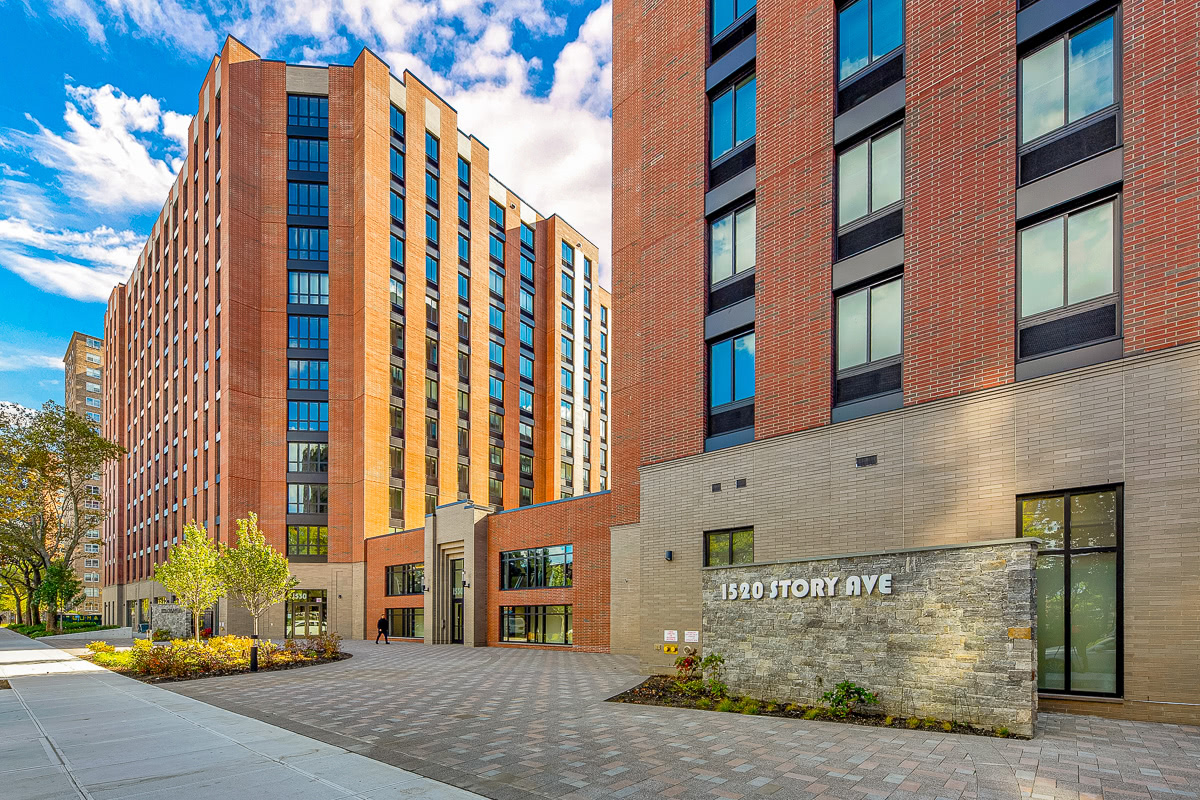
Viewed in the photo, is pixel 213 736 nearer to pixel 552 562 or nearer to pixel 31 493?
pixel 552 562

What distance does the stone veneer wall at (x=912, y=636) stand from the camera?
408 inches

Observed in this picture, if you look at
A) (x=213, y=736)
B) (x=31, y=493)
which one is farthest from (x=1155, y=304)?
(x=31, y=493)

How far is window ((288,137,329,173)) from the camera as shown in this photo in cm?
5172

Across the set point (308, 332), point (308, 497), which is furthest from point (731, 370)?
point (308, 332)

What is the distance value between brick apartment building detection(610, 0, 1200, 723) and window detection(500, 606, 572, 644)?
1159cm

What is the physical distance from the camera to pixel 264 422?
4922cm

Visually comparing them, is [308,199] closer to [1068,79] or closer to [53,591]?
[53,591]

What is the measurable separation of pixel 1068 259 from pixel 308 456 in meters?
46.8

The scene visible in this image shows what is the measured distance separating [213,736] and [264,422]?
4146cm

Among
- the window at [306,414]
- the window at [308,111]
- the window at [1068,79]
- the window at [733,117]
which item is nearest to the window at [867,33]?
the window at [733,117]

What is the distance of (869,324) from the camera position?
16.6 metres

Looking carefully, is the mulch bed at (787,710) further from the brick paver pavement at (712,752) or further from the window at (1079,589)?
the window at (1079,589)

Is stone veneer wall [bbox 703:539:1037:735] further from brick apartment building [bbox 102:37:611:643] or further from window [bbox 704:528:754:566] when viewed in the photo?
brick apartment building [bbox 102:37:611:643]

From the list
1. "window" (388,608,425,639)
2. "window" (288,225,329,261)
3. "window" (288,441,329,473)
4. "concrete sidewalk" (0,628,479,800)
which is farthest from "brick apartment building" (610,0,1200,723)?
"window" (288,225,329,261)
